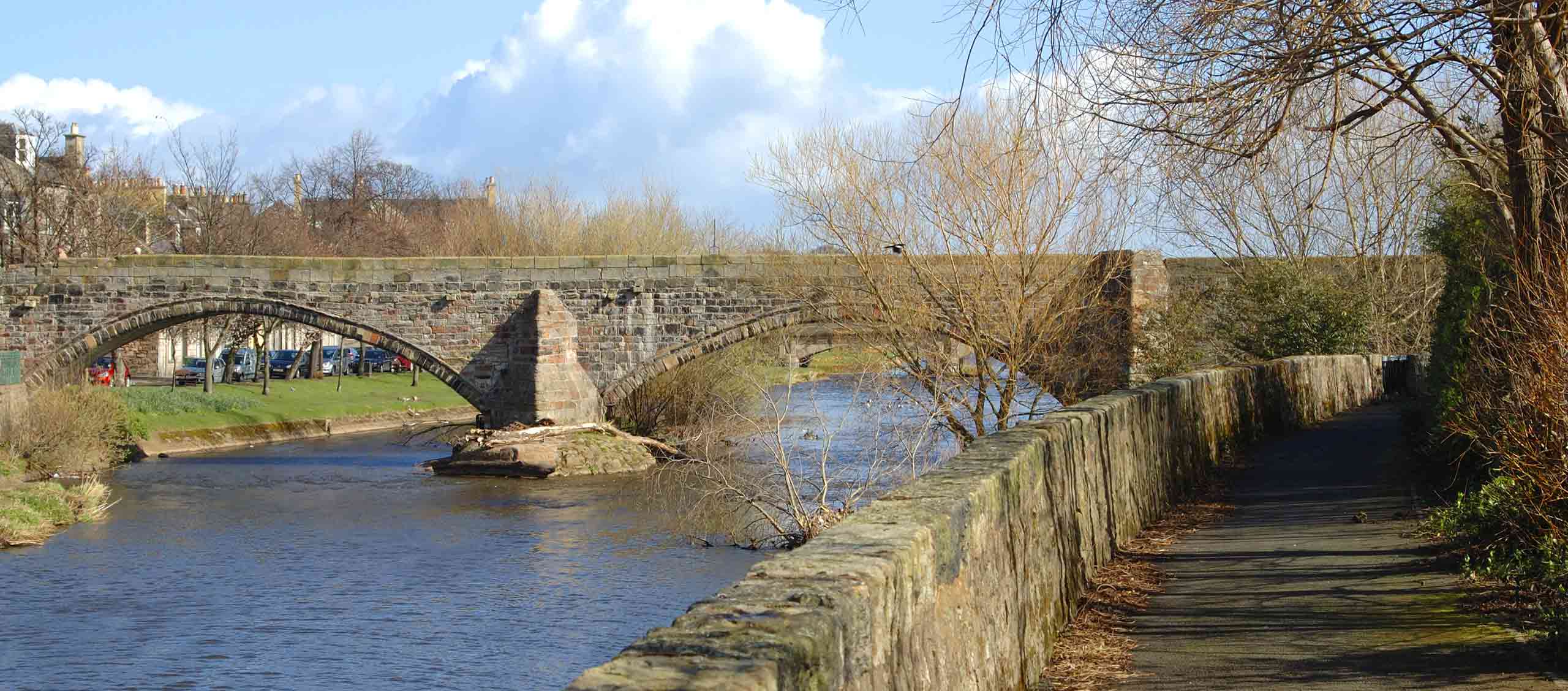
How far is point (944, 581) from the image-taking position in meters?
4.61

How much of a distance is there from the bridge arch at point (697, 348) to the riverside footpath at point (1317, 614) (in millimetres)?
17089

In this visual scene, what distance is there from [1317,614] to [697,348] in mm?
22615

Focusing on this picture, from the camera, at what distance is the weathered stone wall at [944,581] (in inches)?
120

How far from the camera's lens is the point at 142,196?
4388 cm

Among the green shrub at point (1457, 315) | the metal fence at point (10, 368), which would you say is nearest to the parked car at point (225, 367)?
the metal fence at point (10, 368)

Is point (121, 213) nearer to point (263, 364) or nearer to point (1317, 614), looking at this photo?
point (263, 364)

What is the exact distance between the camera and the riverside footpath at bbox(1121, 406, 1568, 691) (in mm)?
5883

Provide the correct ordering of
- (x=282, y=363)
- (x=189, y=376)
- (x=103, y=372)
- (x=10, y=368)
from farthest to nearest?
1. (x=282, y=363)
2. (x=189, y=376)
3. (x=103, y=372)
4. (x=10, y=368)

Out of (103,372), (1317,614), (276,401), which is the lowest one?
(1317,614)

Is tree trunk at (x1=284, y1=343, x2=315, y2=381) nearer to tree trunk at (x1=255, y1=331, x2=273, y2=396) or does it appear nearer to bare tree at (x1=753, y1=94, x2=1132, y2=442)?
tree trunk at (x1=255, y1=331, x2=273, y2=396)

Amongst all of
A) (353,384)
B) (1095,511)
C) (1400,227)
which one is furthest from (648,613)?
(353,384)

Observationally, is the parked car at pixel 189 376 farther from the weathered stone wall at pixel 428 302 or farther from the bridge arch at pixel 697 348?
the bridge arch at pixel 697 348

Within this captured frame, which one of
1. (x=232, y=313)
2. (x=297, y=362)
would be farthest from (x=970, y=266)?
(x=297, y=362)

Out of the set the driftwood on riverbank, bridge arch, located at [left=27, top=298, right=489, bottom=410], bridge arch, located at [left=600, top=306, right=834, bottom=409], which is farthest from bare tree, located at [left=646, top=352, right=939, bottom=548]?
bridge arch, located at [left=27, top=298, right=489, bottom=410]
